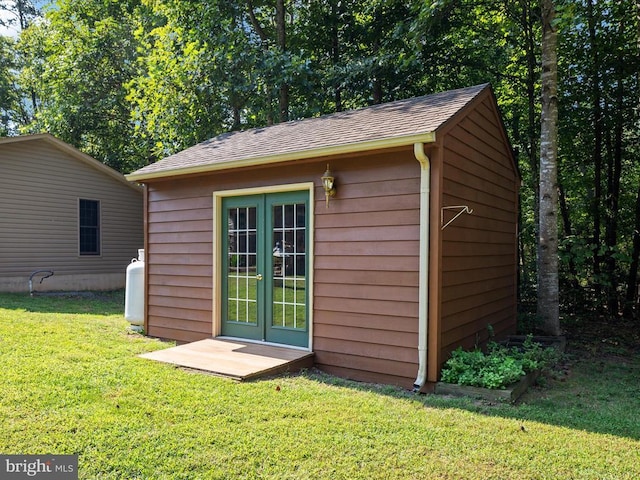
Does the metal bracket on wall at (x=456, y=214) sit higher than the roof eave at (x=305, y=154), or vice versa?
the roof eave at (x=305, y=154)

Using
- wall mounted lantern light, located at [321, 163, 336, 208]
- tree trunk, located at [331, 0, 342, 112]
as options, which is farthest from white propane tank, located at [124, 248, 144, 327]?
tree trunk, located at [331, 0, 342, 112]

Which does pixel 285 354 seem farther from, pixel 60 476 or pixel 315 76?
pixel 315 76

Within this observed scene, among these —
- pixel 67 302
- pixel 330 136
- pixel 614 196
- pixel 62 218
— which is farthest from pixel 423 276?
pixel 62 218

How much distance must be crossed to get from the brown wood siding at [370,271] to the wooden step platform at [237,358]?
1.14 ft

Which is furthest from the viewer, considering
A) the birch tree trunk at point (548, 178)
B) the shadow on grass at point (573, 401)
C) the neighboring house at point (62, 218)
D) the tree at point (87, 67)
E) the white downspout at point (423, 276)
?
the tree at point (87, 67)

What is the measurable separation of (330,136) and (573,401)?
3493mm

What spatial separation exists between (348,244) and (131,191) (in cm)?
1074

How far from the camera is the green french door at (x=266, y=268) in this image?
16.9 ft

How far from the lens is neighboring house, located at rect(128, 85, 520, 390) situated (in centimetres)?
430

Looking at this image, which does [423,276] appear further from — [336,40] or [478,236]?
[336,40]

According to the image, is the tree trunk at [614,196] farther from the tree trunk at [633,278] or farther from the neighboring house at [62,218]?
the neighboring house at [62,218]

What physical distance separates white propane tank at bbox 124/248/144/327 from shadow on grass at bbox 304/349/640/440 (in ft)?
10.8

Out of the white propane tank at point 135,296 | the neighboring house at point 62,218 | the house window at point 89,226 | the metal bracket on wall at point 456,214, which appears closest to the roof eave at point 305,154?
the metal bracket on wall at point 456,214

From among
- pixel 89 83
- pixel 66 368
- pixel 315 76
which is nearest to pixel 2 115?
pixel 89 83
